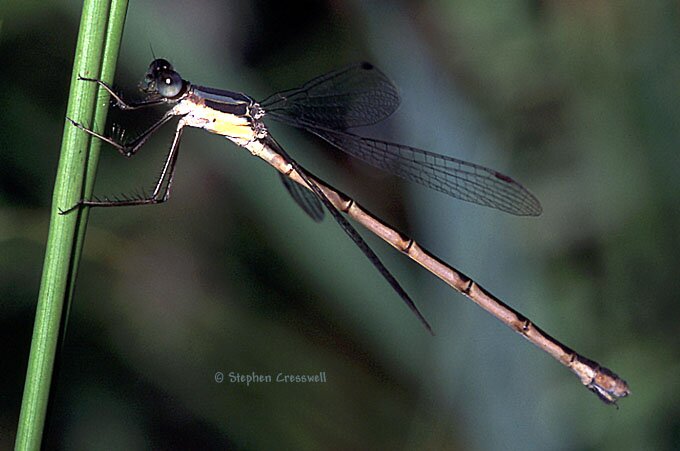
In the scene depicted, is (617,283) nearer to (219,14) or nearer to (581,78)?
(581,78)

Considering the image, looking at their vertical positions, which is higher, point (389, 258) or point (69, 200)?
point (389, 258)

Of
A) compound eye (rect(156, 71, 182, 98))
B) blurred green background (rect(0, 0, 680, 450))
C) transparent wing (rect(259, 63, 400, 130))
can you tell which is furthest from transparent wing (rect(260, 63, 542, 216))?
compound eye (rect(156, 71, 182, 98))

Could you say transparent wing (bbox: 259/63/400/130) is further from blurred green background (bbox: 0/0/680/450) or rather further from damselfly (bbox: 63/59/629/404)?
blurred green background (bbox: 0/0/680/450)

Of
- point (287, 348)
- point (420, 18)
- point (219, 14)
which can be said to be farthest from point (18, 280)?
point (420, 18)

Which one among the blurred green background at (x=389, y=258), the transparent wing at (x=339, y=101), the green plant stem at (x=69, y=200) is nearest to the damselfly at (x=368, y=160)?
the transparent wing at (x=339, y=101)

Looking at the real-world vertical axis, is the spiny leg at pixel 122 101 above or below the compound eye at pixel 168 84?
below

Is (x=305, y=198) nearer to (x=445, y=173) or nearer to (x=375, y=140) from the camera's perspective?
(x=375, y=140)

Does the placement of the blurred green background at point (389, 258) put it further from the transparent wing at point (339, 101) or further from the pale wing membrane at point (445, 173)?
the transparent wing at point (339, 101)

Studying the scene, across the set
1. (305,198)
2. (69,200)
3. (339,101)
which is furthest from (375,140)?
(69,200)
